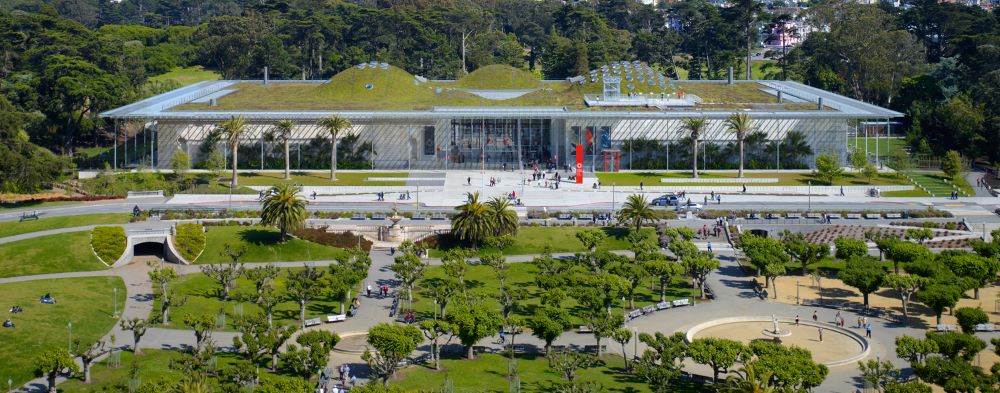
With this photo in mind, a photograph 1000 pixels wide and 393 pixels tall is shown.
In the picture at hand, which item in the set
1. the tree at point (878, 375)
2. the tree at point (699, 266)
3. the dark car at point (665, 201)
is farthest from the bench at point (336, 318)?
the dark car at point (665, 201)

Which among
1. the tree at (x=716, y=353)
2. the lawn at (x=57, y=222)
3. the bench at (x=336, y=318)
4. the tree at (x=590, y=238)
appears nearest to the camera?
the tree at (x=716, y=353)

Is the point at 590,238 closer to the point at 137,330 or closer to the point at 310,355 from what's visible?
the point at 310,355

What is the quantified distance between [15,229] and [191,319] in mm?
33197

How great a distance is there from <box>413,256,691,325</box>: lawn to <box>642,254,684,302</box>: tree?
105cm

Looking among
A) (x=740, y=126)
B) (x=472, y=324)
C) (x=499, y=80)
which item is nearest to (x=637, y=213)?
(x=472, y=324)

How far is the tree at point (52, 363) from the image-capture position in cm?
5681

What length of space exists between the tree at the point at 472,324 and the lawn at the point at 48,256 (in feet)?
105

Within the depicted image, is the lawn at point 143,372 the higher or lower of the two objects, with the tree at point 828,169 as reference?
lower

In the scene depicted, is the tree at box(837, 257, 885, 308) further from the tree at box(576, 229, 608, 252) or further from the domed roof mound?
the domed roof mound

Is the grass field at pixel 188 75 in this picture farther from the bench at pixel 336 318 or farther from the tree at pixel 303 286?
the bench at pixel 336 318

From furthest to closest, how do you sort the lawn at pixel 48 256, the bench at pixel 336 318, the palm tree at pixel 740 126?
the palm tree at pixel 740 126 < the lawn at pixel 48 256 < the bench at pixel 336 318

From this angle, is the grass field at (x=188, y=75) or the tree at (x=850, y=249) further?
the grass field at (x=188, y=75)

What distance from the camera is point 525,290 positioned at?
250 feet

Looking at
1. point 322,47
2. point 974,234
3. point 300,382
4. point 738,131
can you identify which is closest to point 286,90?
point 322,47
